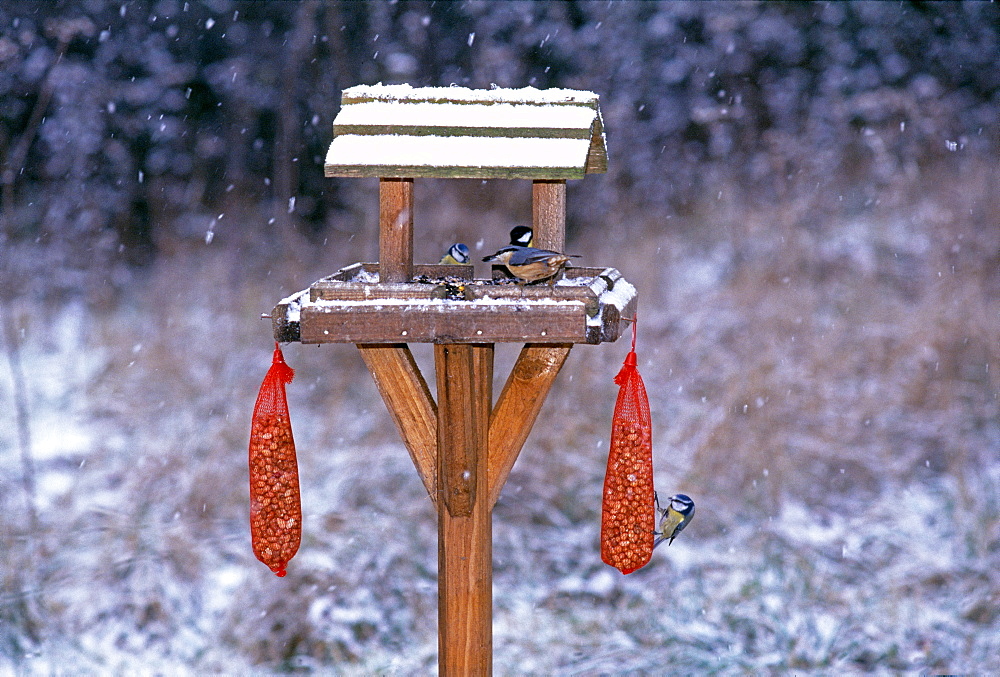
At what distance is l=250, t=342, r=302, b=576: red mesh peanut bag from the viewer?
2252 mm

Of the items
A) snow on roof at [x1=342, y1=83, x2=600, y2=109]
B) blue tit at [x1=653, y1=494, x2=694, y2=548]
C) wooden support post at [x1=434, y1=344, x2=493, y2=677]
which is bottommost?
blue tit at [x1=653, y1=494, x2=694, y2=548]

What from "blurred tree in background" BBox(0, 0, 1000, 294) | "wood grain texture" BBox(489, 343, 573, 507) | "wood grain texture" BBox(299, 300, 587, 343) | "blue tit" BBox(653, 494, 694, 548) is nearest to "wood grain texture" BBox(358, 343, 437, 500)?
"wood grain texture" BBox(489, 343, 573, 507)

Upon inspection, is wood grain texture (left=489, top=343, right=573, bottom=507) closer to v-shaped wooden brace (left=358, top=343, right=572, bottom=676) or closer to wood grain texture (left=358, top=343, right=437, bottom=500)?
v-shaped wooden brace (left=358, top=343, right=572, bottom=676)

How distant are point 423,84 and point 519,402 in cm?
418

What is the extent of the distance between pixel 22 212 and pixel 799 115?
192 inches

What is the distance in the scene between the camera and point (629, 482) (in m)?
2.30

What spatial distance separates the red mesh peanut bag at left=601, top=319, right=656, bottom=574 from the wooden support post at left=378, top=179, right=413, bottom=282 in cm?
59

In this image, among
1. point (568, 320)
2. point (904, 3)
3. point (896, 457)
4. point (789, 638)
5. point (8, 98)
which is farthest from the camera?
point (904, 3)

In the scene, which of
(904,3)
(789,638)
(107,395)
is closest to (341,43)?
(107,395)

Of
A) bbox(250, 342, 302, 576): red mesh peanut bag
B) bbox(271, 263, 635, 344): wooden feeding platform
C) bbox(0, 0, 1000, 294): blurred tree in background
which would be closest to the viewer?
bbox(271, 263, 635, 344): wooden feeding platform

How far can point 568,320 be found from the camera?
189 cm

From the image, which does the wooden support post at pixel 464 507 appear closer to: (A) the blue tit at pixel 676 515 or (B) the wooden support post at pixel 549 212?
(B) the wooden support post at pixel 549 212

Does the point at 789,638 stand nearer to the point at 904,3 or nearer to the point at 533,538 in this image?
the point at 533,538

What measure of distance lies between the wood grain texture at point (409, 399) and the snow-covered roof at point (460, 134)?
1.35 feet
